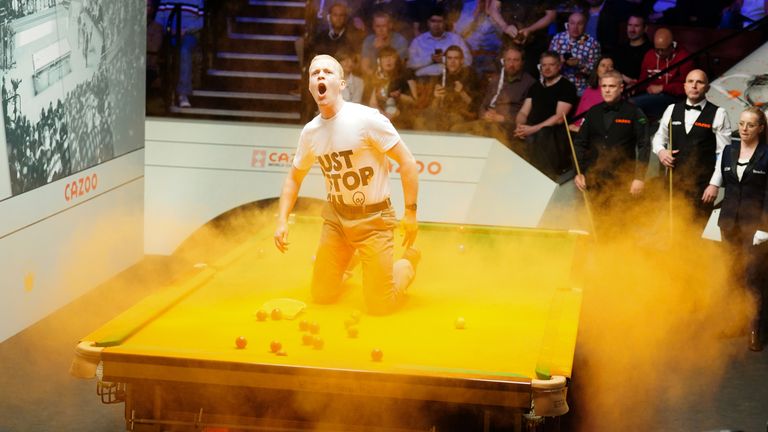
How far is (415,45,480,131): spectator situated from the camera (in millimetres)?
7453

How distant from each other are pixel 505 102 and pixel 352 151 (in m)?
3.20

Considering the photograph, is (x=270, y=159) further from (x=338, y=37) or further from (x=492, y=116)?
Result: (x=492, y=116)

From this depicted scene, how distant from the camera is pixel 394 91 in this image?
754 centimetres

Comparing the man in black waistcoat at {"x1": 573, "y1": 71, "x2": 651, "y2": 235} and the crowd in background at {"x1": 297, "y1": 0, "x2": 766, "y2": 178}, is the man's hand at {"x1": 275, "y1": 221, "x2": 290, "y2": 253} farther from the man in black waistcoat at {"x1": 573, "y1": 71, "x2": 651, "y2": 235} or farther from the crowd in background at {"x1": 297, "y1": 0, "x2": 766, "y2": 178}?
the crowd in background at {"x1": 297, "y1": 0, "x2": 766, "y2": 178}

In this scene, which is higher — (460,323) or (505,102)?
(505,102)

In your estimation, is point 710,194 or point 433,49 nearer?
point 710,194

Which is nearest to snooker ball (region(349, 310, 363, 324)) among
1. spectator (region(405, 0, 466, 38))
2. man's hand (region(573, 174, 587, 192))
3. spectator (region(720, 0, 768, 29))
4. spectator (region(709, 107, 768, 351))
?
spectator (region(709, 107, 768, 351))

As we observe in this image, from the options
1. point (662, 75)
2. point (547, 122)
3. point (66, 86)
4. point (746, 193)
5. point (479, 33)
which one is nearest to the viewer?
point (746, 193)

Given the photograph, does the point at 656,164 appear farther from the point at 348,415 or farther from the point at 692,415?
the point at 348,415

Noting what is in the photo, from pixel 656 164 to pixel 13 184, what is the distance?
4.29m

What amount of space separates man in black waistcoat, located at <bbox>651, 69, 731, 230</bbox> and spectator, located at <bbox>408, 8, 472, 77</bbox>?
5.50 ft

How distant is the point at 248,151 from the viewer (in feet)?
24.9

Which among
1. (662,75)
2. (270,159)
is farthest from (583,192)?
(270,159)

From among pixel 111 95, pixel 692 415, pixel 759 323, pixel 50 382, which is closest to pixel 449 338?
pixel 692 415
